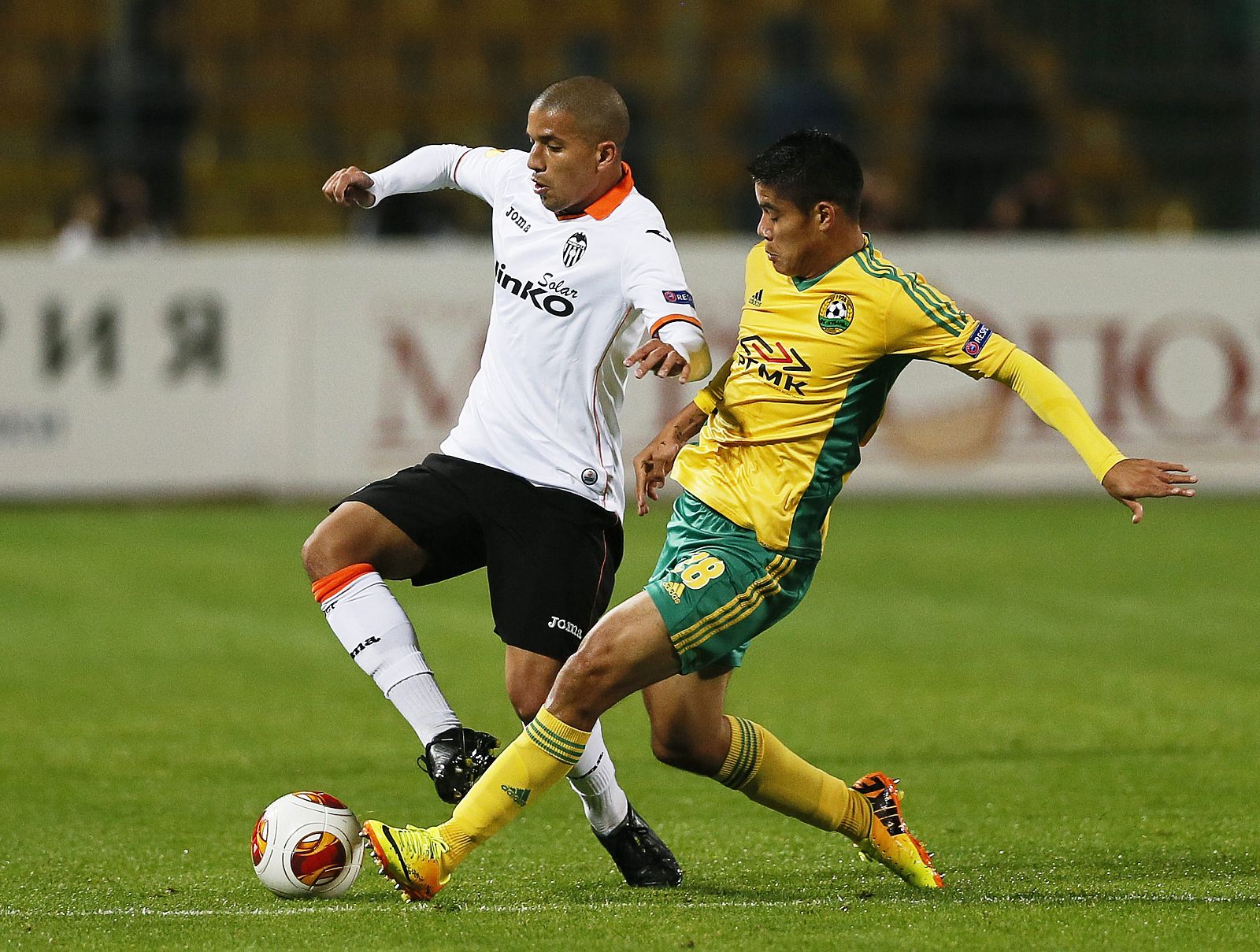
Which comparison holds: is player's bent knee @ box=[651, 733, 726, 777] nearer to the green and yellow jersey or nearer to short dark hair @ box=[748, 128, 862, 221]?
the green and yellow jersey

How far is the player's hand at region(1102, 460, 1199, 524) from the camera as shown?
15.7 feet

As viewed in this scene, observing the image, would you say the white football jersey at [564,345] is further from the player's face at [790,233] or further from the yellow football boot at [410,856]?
the yellow football boot at [410,856]

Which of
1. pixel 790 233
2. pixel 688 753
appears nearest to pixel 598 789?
pixel 688 753

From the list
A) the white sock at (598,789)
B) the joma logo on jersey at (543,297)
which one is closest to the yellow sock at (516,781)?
the white sock at (598,789)

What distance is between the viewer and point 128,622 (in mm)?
10758

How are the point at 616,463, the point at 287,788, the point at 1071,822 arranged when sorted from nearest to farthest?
the point at 616,463, the point at 1071,822, the point at 287,788

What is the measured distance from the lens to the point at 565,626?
562 cm

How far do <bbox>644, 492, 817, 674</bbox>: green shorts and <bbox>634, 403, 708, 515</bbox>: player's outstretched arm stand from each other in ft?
0.56

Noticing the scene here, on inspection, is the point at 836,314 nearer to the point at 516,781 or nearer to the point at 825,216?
the point at 825,216

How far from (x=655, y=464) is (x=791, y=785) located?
3.51 ft

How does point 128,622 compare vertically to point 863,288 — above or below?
below

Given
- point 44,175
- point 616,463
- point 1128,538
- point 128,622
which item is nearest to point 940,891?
point 616,463

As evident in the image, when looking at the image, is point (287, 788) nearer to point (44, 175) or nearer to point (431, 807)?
point (431, 807)

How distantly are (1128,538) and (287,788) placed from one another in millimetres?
8363
